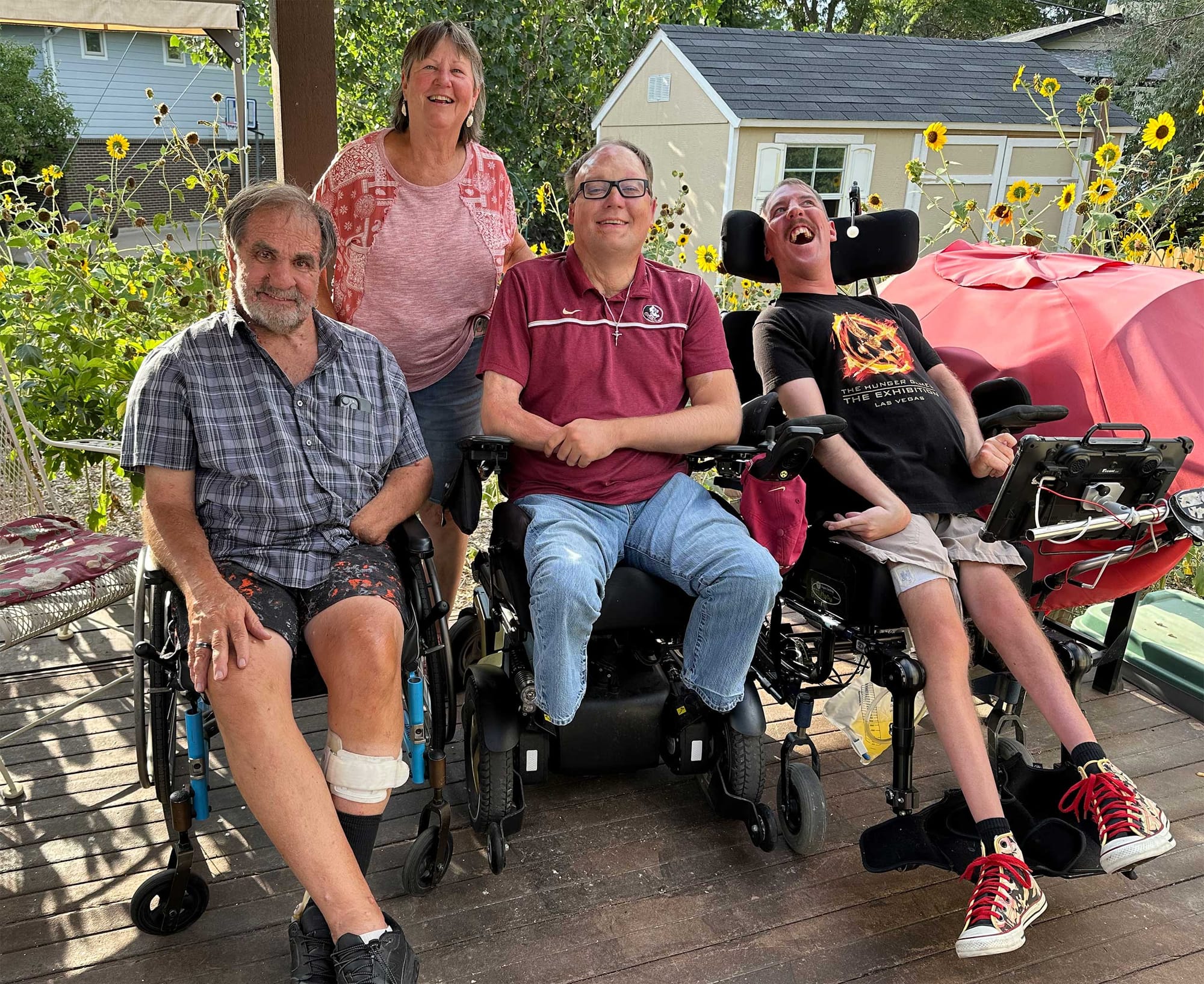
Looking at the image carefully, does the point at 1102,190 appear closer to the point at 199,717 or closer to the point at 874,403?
the point at 874,403

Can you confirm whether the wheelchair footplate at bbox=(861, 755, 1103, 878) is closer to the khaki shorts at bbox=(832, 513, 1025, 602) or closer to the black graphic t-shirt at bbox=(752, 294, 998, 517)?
the khaki shorts at bbox=(832, 513, 1025, 602)

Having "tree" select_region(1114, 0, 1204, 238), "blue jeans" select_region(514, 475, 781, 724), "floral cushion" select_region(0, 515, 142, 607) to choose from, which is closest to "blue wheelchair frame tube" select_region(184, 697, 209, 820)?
"blue jeans" select_region(514, 475, 781, 724)

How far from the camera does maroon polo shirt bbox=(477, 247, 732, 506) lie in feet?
7.47

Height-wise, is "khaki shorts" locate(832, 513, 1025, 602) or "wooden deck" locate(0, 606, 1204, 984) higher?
"khaki shorts" locate(832, 513, 1025, 602)

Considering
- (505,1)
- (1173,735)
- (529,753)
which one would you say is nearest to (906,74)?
(505,1)

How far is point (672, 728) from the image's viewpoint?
7.25 ft

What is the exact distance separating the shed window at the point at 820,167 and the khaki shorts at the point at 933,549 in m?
11.3

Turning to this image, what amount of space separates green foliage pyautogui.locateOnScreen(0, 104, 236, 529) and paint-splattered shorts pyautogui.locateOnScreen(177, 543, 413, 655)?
1.51 m

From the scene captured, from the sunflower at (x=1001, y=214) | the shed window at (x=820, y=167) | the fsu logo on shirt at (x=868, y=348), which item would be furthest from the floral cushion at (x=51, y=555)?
the shed window at (x=820, y=167)

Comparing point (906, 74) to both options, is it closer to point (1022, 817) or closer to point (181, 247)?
point (181, 247)

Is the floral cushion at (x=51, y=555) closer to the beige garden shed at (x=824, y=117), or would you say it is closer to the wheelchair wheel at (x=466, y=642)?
the wheelchair wheel at (x=466, y=642)

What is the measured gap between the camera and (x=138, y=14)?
3.38 meters

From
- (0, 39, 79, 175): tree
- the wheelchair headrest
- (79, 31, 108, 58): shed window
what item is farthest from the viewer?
(79, 31, 108, 58): shed window

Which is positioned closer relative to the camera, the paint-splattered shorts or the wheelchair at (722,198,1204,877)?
the paint-splattered shorts
